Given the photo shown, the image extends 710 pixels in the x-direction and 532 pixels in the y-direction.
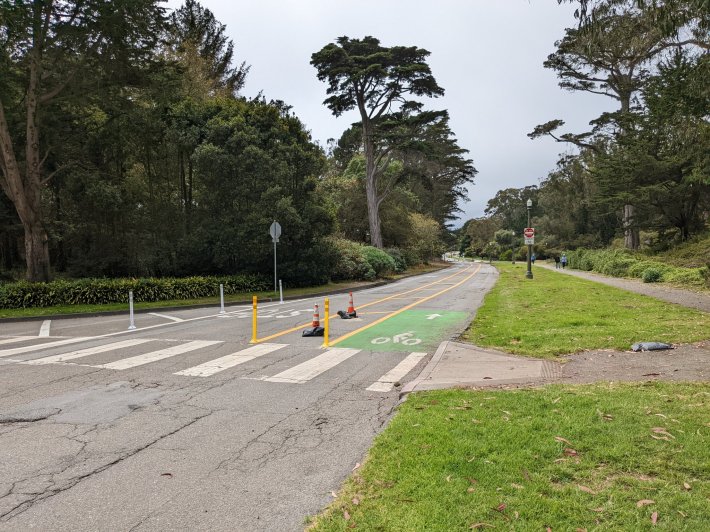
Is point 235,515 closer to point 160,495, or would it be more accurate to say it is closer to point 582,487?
point 160,495

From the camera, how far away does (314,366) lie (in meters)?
7.94

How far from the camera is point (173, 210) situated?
26.2 meters

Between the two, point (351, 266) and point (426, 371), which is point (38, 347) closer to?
point (426, 371)

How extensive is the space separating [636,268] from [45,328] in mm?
30505

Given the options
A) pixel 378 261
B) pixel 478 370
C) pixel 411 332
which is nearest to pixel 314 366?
pixel 478 370

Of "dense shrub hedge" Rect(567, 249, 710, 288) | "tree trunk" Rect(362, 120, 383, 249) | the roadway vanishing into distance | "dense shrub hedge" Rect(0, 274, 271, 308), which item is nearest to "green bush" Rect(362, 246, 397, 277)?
"tree trunk" Rect(362, 120, 383, 249)

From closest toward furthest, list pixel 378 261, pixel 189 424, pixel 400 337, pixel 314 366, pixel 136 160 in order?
pixel 189 424
pixel 314 366
pixel 400 337
pixel 136 160
pixel 378 261

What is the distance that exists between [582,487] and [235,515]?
250 cm

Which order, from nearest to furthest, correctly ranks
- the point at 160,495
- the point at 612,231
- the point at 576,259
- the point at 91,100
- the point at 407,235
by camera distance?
1. the point at 160,495
2. the point at 91,100
3. the point at 576,259
4. the point at 407,235
5. the point at 612,231

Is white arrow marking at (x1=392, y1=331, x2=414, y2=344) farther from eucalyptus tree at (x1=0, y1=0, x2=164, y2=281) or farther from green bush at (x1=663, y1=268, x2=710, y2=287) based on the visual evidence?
eucalyptus tree at (x1=0, y1=0, x2=164, y2=281)

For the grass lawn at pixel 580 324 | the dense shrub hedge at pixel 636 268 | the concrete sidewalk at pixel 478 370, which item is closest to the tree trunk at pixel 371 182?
the dense shrub hedge at pixel 636 268

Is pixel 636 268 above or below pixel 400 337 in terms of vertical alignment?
above

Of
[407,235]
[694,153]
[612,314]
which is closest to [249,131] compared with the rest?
[612,314]

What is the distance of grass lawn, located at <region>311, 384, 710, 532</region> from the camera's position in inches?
116
